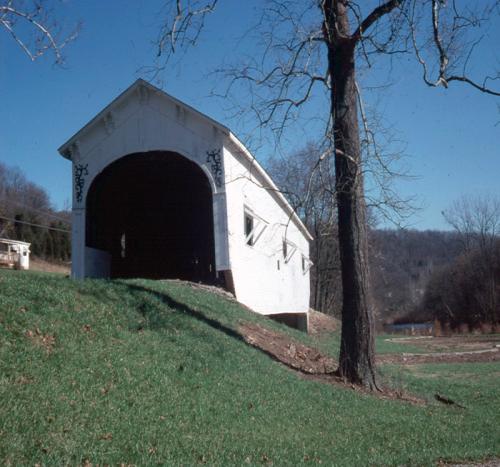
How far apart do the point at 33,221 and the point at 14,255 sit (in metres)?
14.7

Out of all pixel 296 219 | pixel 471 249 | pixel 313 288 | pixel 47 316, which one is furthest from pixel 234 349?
pixel 471 249

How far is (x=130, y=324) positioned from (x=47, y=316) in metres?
1.60

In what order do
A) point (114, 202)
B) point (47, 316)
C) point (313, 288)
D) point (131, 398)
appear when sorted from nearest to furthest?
point (131, 398), point (47, 316), point (114, 202), point (313, 288)

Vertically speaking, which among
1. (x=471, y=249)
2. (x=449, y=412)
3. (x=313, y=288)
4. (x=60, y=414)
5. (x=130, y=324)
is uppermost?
(x=471, y=249)

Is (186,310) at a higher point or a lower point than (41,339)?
higher

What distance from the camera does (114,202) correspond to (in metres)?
20.0

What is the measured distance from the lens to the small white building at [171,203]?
54.5 feet

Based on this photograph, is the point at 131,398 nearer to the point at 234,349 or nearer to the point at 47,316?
the point at 47,316

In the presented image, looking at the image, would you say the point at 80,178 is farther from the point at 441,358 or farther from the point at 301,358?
the point at 441,358

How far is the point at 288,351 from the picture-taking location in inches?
526

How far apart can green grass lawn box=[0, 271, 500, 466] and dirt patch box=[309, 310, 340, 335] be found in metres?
19.0

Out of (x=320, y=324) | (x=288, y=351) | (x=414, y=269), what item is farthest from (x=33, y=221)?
(x=414, y=269)

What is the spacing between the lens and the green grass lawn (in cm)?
559

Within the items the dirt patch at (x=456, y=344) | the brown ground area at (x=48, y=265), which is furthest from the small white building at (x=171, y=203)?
the brown ground area at (x=48, y=265)
